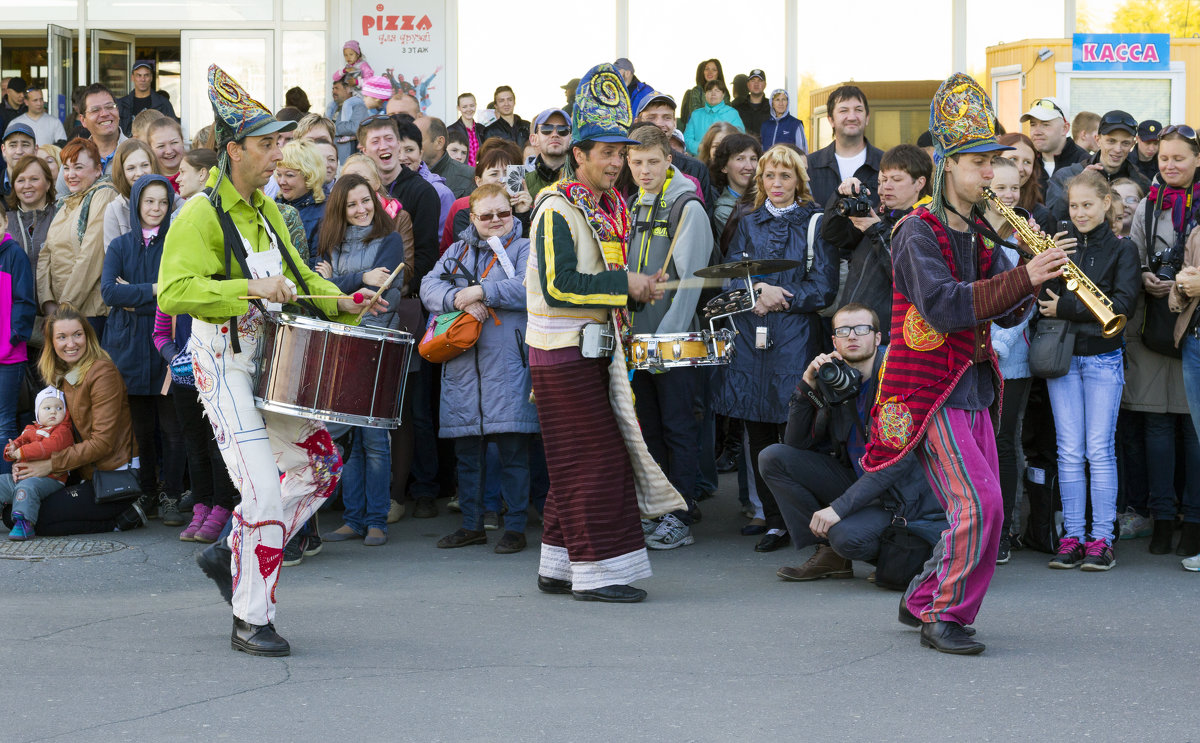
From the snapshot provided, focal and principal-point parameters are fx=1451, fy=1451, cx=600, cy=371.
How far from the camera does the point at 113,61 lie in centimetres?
1808

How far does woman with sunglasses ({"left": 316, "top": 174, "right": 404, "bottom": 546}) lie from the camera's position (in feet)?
26.1

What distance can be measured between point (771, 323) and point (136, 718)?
435cm

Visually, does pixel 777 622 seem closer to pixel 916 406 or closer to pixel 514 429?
pixel 916 406

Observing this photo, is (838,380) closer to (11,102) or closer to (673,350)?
(673,350)

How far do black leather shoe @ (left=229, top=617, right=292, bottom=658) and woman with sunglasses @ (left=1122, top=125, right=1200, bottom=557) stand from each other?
4.65m

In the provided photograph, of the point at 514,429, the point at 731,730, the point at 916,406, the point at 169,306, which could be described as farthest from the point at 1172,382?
the point at 169,306

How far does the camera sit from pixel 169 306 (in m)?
5.27

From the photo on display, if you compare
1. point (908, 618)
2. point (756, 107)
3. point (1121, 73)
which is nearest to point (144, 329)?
point (908, 618)

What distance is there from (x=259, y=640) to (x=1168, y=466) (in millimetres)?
4881

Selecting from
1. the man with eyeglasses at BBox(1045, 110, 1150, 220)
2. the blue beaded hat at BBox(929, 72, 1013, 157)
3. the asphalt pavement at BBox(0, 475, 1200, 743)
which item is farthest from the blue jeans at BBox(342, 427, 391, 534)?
the man with eyeglasses at BBox(1045, 110, 1150, 220)

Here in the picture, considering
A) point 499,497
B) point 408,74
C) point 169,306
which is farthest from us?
point 408,74

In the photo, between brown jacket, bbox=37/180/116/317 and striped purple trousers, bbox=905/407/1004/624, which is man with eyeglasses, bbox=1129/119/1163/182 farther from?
brown jacket, bbox=37/180/116/317

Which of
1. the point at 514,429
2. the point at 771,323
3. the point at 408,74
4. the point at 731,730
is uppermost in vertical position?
the point at 408,74

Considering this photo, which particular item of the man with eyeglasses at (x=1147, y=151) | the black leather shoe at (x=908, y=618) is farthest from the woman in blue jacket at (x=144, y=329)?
the man with eyeglasses at (x=1147, y=151)
